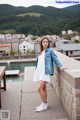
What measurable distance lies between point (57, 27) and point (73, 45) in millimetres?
19216

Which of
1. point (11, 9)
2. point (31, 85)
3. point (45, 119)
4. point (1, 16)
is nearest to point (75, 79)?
point (45, 119)

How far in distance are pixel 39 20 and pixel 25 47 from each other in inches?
818

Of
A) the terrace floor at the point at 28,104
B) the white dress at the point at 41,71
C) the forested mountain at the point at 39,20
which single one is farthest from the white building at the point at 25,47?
the white dress at the point at 41,71

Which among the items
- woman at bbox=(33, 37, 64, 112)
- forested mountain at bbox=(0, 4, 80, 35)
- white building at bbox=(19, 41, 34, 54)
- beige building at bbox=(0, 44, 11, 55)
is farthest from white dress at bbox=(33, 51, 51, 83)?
forested mountain at bbox=(0, 4, 80, 35)

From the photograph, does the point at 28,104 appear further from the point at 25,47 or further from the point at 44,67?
the point at 25,47

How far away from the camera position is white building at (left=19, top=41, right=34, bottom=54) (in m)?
36.5

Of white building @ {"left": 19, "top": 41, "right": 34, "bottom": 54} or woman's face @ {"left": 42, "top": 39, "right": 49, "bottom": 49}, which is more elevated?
woman's face @ {"left": 42, "top": 39, "right": 49, "bottom": 49}

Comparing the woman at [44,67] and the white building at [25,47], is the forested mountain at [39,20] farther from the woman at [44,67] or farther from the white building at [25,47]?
the woman at [44,67]

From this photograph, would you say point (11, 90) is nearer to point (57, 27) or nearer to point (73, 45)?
point (73, 45)

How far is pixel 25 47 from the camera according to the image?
1443 inches

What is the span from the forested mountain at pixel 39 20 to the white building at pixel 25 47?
13.1m

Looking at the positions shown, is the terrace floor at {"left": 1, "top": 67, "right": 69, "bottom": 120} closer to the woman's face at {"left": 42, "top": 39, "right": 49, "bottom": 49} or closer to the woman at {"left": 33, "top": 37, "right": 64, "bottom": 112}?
the woman at {"left": 33, "top": 37, "right": 64, "bottom": 112}

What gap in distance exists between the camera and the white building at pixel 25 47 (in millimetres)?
36531

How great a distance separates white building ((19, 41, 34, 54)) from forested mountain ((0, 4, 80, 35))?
43.1ft
